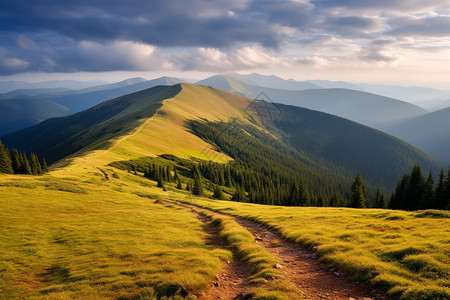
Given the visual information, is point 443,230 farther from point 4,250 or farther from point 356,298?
point 4,250

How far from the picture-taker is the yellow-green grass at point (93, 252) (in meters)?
14.1

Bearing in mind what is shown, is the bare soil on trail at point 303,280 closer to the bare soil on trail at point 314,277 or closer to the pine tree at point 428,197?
the bare soil on trail at point 314,277

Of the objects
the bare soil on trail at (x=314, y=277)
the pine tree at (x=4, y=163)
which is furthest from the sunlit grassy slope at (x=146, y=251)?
the pine tree at (x=4, y=163)

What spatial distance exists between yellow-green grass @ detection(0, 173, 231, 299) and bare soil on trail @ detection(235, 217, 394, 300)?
197 inches

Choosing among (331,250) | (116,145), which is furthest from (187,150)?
(331,250)

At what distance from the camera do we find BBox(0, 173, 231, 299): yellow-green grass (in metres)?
14.1

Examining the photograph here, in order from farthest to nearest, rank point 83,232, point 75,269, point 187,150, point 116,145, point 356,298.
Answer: point 187,150, point 116,145, point 83,232, point 75,269, point 356,298

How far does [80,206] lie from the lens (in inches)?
1640

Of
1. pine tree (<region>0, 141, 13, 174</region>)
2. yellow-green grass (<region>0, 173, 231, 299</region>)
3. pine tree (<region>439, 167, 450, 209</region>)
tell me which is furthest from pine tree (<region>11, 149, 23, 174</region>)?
pine tree (<region>439, 167, 450, 209</region>)

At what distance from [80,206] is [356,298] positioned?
43155mm

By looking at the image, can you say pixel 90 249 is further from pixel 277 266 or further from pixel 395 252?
pixel 395 252

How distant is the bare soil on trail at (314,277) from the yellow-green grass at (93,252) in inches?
197

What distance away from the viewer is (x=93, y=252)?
69.7 ft

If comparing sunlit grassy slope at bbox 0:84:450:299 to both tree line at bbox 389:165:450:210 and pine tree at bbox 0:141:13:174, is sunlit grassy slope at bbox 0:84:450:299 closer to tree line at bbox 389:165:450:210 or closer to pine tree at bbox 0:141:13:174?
pine tree at bbox 0:141:13:174
